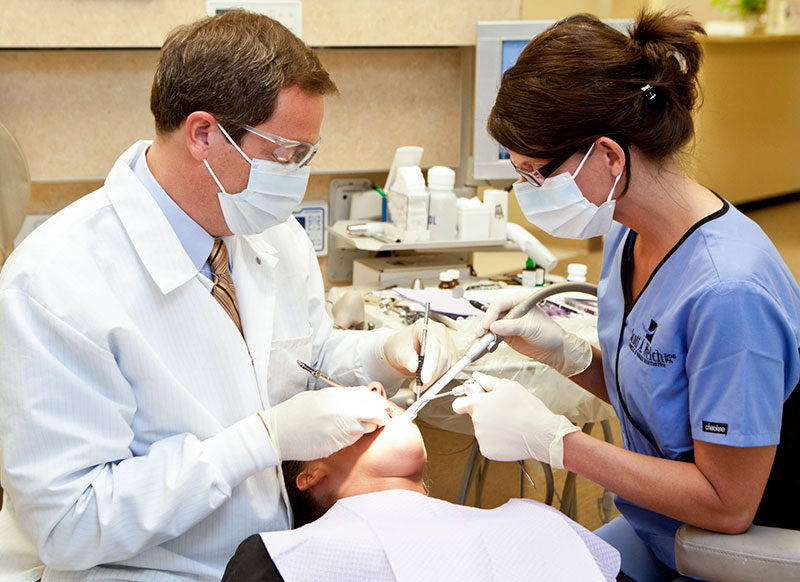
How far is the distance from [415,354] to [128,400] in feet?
1.94

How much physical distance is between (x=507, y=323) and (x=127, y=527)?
31.2 inches

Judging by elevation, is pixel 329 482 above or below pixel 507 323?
below

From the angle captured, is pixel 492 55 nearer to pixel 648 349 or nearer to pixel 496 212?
pixel 496 212

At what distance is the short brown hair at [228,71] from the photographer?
1.27 metres

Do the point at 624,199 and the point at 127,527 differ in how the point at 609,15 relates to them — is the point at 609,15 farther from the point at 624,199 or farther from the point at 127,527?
the point at 127,527

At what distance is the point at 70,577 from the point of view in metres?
1.27

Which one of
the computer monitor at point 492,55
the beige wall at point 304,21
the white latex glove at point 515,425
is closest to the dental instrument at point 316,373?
the white latex glove at point 515,425

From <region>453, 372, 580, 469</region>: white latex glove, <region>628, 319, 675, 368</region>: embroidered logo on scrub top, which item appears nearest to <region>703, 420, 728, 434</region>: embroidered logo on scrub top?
<region>628, 319, 675, 368</region>: embroidered logo on scrub top

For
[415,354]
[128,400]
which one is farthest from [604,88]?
[128,400]

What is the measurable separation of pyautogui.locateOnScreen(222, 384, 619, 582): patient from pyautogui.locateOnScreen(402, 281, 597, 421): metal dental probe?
0.08 m

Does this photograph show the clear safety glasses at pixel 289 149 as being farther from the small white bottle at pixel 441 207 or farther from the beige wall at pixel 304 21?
the beige wall at pixel 304 21

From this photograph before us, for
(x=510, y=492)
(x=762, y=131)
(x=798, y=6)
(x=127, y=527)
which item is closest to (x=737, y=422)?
(x=127, y=527)

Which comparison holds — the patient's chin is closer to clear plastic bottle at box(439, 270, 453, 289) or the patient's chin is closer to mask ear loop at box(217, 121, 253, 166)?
mask ear loop at box(217, 121, 253, 166)

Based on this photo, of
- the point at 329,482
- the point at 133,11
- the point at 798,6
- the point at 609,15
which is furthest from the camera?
the point at 798,6
